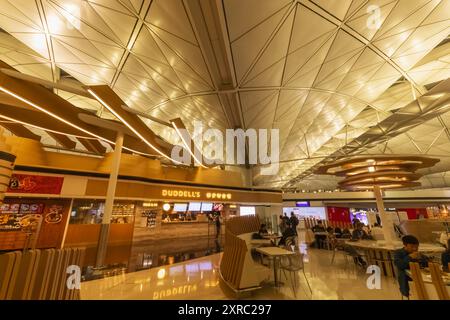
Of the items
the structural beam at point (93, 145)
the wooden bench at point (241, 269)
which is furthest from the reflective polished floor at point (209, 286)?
the structural beam at point (93, 145)

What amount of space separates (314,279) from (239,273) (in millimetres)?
2691

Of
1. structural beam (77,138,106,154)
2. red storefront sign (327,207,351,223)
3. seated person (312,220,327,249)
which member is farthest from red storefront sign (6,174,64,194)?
red storefront sign (327,207,351,223)

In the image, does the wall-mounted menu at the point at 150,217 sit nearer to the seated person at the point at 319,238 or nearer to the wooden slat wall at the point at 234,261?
the wooden slat wall at the point at 234,261

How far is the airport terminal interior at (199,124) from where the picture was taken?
4.32 meters

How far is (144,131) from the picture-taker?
21.7 feet

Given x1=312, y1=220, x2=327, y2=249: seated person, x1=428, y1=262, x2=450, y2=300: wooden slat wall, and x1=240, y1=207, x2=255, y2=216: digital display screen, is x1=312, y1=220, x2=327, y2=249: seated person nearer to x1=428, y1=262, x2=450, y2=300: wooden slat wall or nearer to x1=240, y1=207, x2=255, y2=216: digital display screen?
x1=240, y1=207, x2=255, y2=216: digital display screen

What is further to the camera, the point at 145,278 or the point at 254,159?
the point at 254,159

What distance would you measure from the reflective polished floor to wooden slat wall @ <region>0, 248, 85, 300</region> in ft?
7.48

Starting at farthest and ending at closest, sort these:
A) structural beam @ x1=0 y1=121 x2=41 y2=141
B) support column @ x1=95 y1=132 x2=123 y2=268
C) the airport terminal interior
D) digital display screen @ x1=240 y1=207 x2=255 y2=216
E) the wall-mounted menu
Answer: digital display screen @ x1=240 y1=207 x2=255 y2=216 < the wall-mounted menu < structural beam @ x1=0 y1=121 x2=41 y2=141 < support column @ x1=95 y1=132 x2=123 y2=268 < the airport terminal interior

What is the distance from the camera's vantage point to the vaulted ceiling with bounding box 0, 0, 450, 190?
17.2 ft

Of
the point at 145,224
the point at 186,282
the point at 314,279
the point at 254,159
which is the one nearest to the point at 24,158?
the point at 145,224

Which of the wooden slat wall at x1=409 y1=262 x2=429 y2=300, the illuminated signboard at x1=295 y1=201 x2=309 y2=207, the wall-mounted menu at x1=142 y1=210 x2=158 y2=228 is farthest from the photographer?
the illuminated signboard at x1=295 y1=201 x2=309 y2=207

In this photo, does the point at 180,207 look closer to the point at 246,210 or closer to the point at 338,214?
the point at 246,210
